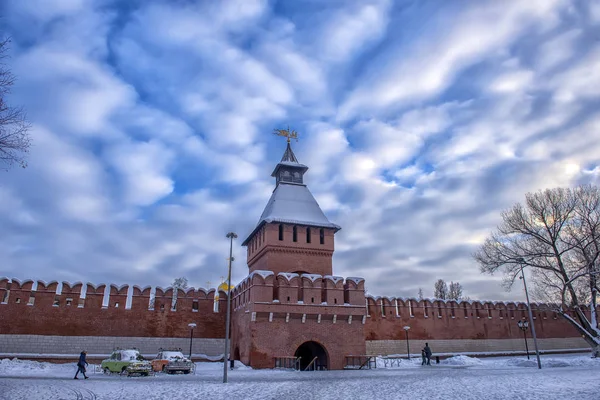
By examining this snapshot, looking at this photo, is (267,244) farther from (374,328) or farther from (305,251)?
(374,328)

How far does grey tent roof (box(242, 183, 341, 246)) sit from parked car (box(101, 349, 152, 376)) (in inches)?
476

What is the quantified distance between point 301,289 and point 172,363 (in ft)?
28.3

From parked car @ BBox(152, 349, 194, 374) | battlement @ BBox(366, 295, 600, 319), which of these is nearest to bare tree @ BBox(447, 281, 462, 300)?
battlement @ BBox(366, 295, 600, 319)

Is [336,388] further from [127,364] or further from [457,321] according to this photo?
[457,321]

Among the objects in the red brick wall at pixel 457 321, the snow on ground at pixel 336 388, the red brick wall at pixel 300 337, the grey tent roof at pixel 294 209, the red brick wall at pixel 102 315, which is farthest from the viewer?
the red brick wall at pixel 457 321

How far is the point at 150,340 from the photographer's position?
28.4m

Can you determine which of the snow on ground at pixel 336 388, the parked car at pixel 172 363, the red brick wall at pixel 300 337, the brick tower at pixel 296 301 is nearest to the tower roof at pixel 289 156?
the brick tower at pixel 296 301

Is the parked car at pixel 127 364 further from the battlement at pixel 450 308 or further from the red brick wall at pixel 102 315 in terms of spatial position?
the battlement at pixel 450 308

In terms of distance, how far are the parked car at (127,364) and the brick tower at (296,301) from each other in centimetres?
614

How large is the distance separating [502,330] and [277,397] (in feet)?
92.4

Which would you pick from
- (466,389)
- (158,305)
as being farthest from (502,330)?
(158,305)

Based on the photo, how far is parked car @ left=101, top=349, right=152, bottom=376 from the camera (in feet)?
64.9

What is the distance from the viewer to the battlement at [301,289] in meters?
25.6

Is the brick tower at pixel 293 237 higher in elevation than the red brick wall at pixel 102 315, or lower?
higher
